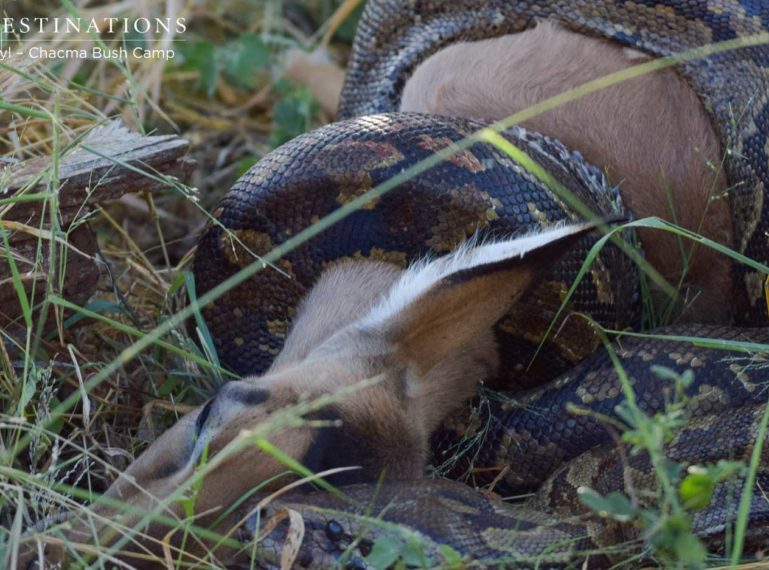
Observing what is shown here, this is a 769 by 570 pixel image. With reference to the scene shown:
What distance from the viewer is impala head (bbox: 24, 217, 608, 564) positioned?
2.73m

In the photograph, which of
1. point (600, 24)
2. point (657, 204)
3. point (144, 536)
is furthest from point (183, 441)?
point (600, 24)

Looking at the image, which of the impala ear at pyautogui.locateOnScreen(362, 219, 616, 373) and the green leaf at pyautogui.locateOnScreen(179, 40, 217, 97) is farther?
the green leaf at pyautogui.locateOnScreen(179, 40, 217, 97)

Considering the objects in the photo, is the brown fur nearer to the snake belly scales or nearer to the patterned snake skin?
the snake belly scales

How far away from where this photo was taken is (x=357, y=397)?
114 inches

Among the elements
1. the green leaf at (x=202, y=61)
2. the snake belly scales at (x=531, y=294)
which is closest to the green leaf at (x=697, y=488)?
the snake belly scales at (x=531, y=294)

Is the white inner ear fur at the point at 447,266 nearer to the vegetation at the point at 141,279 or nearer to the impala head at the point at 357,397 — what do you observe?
the impala head at the point at 357,397

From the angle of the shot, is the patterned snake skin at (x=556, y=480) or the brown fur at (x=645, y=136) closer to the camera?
the patterned snake skin at (x=556, y=480)

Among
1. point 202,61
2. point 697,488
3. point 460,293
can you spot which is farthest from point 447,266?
point 202,61

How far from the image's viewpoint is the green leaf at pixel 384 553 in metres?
2.55

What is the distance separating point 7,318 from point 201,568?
4.65 ft

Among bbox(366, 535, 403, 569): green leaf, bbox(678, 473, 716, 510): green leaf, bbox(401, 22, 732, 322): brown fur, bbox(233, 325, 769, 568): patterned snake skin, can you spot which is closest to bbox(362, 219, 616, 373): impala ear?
bbox(233, 325, 769, 568): patterned snake skin

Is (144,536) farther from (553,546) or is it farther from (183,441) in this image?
(553,546)

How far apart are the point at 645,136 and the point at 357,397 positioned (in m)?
1.81

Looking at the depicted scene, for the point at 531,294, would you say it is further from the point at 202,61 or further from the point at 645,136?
the point at 202,61
